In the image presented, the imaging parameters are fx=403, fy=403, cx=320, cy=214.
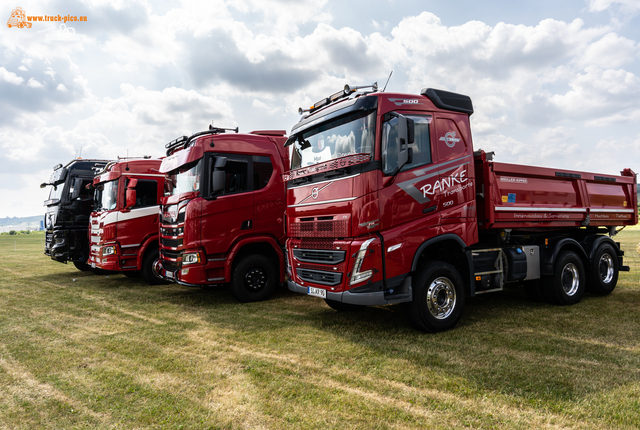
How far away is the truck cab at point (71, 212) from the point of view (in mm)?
12398

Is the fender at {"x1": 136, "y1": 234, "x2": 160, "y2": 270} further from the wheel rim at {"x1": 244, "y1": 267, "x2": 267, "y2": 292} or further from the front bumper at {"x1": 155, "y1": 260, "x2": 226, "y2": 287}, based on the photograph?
the wheel rim at {"x1": 244, "y1": 267, "x2": 267, "y2": 292}

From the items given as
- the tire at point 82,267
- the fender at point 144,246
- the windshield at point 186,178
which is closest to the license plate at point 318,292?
the windshield at point 186,178

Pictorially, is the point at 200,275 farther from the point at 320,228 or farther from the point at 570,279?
the point at 570,279

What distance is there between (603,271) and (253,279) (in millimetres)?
7242

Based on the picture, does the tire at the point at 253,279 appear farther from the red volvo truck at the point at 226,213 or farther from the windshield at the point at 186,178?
the windshield at the point at 186,178

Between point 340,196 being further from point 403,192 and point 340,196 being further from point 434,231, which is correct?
point 434,231

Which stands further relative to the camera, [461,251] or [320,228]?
[461,251]

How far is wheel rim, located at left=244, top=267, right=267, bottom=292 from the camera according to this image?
26.9ft

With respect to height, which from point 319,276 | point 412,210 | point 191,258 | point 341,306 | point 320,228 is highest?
point 412,210

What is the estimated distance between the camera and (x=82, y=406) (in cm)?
365


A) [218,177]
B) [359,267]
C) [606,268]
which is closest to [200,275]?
[218,177]

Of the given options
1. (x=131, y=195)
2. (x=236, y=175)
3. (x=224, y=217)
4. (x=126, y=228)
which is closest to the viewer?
(x=224, y=217)

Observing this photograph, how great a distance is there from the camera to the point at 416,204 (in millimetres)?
5395

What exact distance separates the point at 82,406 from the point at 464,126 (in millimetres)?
5868
